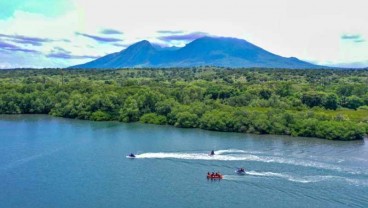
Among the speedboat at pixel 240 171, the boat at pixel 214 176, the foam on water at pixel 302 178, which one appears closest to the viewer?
the foam on water at pixel 302 178

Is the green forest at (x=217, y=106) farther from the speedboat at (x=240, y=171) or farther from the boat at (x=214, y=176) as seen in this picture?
the boat at (x=214, y=176)

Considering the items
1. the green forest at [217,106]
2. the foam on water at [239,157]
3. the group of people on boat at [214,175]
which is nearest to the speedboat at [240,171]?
the group of people on boat at [214,175]

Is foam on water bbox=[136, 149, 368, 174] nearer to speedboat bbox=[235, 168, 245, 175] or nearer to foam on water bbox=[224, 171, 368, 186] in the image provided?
foam on water bbox=[224, 171, 368, 186]

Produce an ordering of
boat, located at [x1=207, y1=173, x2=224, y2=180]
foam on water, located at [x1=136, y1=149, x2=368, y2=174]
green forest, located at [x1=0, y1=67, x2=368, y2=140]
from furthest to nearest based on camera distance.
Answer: green forest, located at [x1=0, y1=67, x2=368, y2=140] → foam on water, located at [x1=136, y1=149, x2=368, y2=174] → boat, located at [x1=207, y1=173, x2=224, y2=180]

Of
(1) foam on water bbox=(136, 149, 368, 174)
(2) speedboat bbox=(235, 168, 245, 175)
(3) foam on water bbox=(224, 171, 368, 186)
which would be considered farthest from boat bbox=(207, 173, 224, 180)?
(1) foam on water bbox=(136, 149, 368, 174)

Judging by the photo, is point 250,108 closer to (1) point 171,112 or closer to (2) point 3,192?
(1) point 171,112

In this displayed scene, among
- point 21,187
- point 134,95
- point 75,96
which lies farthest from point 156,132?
point 21,187

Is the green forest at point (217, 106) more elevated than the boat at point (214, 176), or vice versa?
the green forest at point (217, 106)

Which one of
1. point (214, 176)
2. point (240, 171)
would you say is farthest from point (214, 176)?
point (240, 171)
